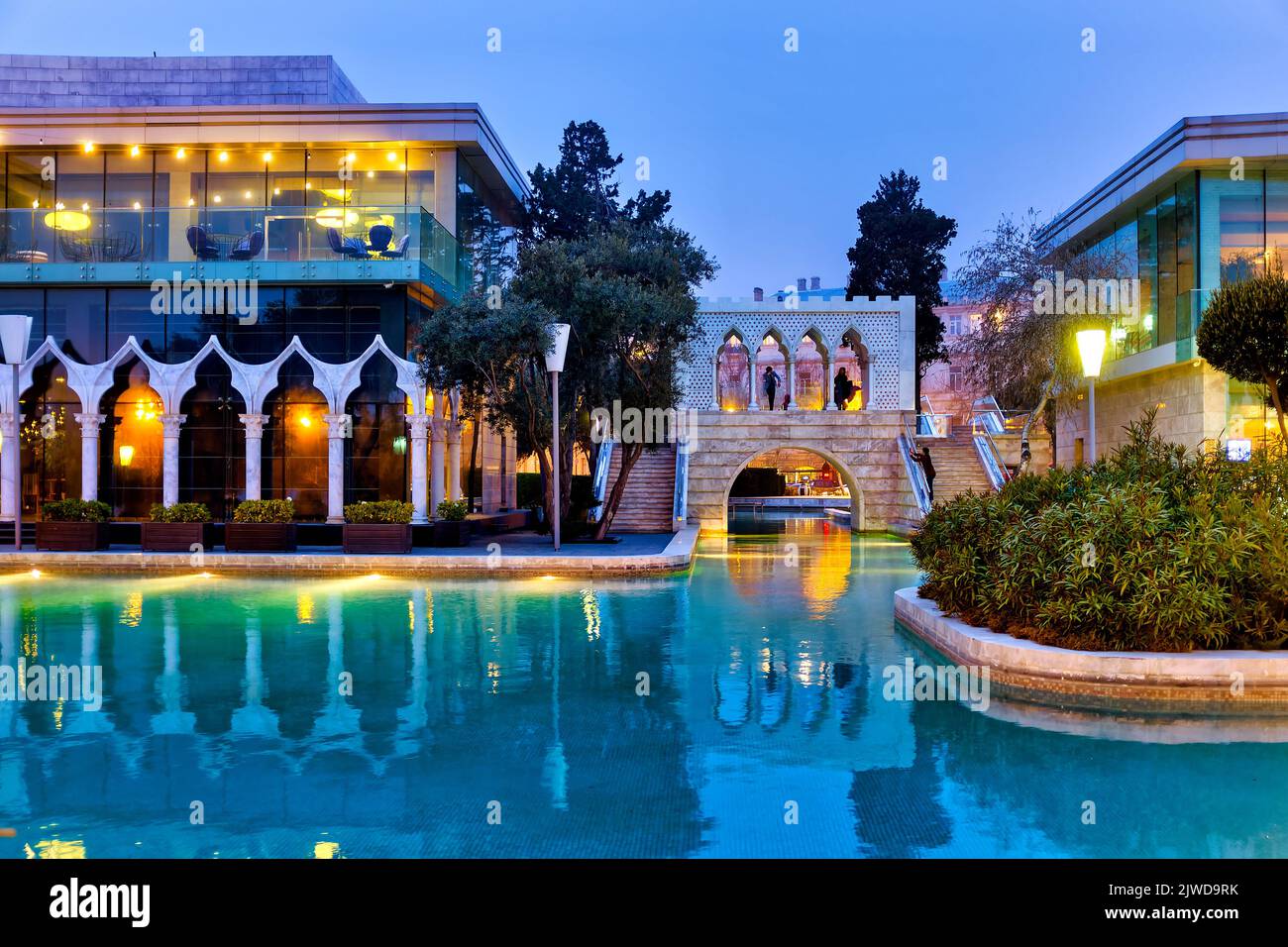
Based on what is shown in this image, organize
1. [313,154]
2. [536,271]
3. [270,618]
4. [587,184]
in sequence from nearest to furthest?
[270,618]
[536,271]
[313,154]
[587,184]

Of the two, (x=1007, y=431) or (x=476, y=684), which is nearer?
(x=476, y=684)

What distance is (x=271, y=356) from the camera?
22578 mm

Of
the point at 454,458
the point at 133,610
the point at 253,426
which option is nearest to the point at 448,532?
the point at 454,458

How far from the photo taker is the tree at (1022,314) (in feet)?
88.6

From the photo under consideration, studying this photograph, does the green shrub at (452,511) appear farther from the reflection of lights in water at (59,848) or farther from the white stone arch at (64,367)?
the reflection of lights in water at (59,848)

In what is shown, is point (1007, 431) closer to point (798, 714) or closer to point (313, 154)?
point (313, 154)

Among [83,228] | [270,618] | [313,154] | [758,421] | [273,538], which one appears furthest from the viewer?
[758,421]

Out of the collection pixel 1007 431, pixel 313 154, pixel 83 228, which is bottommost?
pixel 1007 431

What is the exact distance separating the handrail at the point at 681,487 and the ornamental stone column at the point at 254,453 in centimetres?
967

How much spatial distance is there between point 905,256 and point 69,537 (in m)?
31.4

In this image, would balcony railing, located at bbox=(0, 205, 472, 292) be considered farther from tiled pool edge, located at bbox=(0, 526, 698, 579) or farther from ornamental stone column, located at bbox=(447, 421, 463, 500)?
tiled pool edge, located at bbox=(0, 526, 698, 579)

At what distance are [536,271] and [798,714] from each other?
1390 cm

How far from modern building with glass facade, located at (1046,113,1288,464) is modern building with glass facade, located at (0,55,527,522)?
16.7 m
